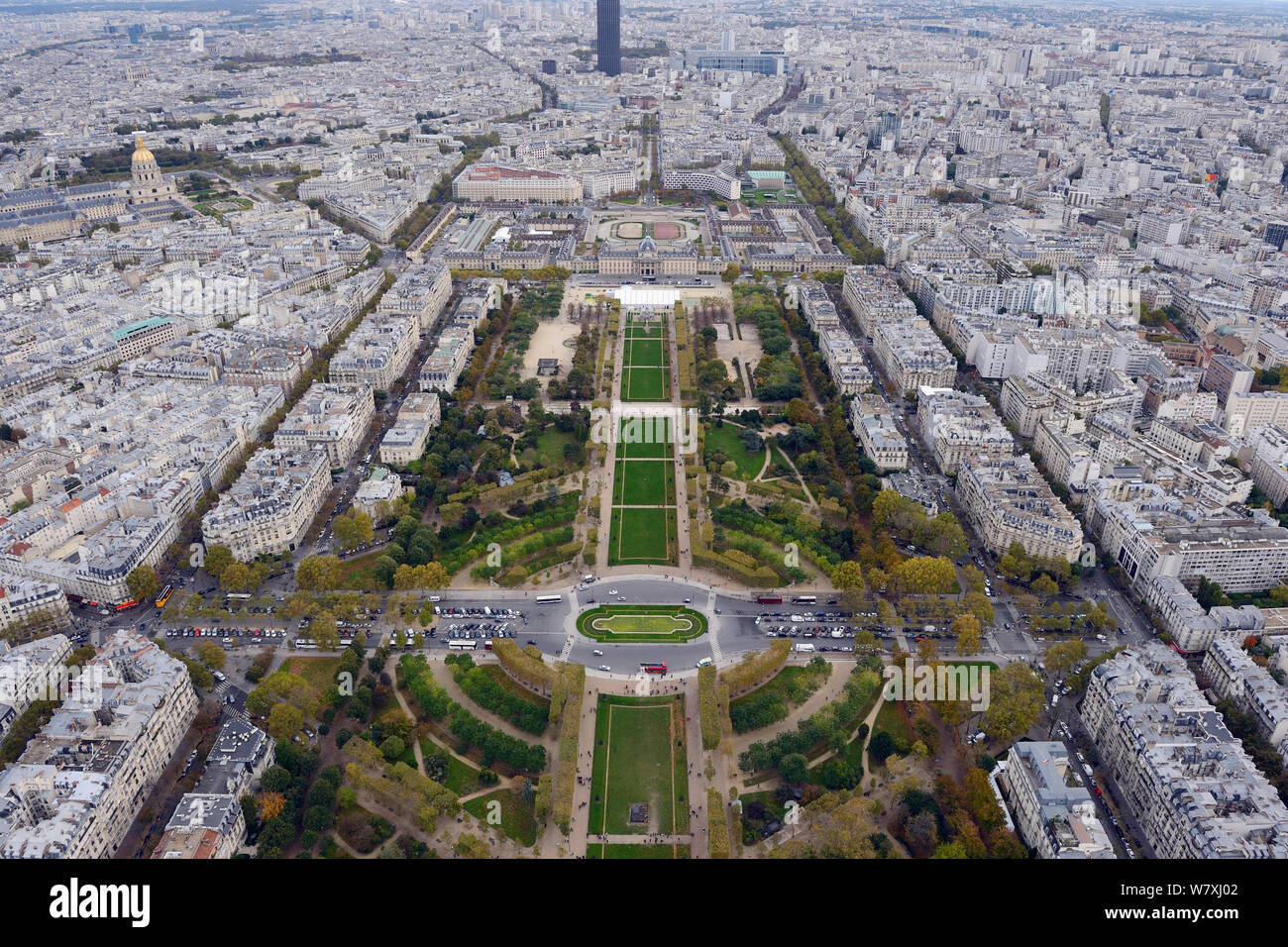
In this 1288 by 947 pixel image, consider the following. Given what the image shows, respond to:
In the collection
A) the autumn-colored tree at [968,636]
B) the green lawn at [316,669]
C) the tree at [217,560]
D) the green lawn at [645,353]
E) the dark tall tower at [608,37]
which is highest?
the dark tall tower at [608,37]

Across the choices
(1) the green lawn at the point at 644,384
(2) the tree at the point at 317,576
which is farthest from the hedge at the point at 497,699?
(1) the green lawn at the point at 644,384

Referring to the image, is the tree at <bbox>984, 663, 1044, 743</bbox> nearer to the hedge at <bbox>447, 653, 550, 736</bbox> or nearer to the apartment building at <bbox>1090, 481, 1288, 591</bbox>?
the apartment building at <bbox>1090, 481, 1288, 591</bbox>

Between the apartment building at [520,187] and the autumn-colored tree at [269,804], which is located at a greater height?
the apartment building at [520,187]

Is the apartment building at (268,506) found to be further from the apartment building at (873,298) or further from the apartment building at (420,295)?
the apartment building at (873,298)
